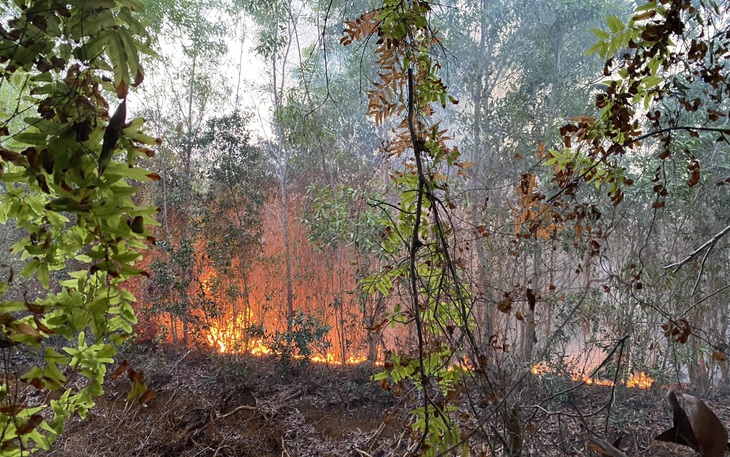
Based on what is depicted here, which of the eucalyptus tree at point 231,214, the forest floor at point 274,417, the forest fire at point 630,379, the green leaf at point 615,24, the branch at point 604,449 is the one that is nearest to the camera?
the branch at point 604,449

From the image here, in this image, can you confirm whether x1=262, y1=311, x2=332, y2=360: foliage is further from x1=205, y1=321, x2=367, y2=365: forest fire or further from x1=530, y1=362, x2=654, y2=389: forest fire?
x1=530, y1=362, x2=654, y2=389: forest fire

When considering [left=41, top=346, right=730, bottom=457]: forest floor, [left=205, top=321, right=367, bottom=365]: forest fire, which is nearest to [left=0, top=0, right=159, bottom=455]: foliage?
[left=41, top=346, right=730, bottom=457]: forest floor

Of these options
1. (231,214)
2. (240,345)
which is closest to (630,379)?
(240,345)

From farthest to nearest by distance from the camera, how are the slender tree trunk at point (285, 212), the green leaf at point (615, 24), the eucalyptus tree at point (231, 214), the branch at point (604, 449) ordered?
the slender tree trunk at point (285, 212) → the eucalyptus tree at point (231, 214) → the green leaf at point (615, 24) → the branch at point (604, 449)

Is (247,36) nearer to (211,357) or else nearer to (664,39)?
(211,357)

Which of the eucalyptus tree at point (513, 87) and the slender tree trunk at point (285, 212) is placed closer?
the eucalyptus tree at point (513, 87)

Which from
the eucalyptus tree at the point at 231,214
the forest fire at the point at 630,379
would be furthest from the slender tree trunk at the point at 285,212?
the forest fire at the point at 630,379

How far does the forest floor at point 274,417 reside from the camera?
2.76 m

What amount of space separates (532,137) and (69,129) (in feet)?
13.8

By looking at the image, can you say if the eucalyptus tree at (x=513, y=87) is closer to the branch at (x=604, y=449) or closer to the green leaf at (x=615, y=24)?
the green leaf at (x=615, y=24)

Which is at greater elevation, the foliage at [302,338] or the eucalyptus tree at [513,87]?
the eucalyptus tree at [513,87]

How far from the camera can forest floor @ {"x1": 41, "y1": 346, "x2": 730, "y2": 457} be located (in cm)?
276

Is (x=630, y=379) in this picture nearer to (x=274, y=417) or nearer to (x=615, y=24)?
(x=274, y=417)

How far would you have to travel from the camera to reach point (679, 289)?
3488 millimetres
